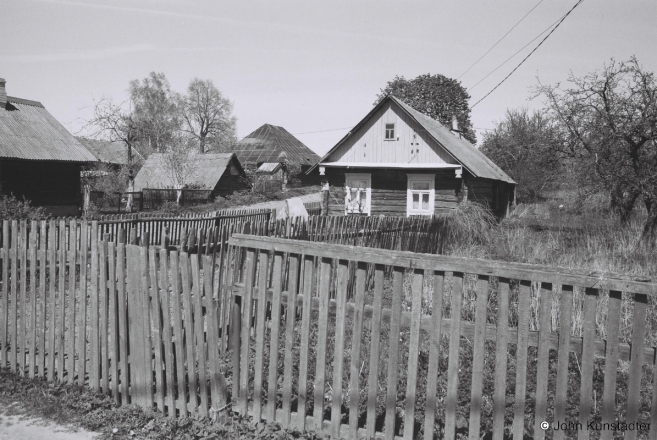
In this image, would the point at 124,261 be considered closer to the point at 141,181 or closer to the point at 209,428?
the point at 209,428

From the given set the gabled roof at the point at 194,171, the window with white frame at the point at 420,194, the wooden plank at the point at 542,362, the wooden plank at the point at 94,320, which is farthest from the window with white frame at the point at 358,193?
the wooden plank at the point at 542,362

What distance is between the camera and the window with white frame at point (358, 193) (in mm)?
21406

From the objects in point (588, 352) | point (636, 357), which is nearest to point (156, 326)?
Answer: point (588, 352)

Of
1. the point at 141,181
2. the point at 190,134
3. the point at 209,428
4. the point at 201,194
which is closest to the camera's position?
the point at 209,428

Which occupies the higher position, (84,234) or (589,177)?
(589,177)

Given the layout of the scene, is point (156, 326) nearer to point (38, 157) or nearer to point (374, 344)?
point (374, 344)

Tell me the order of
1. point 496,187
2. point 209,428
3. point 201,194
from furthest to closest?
point 201,194
point 496,187
point 209,428

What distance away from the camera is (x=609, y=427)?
240 centimetres

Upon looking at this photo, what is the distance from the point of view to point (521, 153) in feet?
120

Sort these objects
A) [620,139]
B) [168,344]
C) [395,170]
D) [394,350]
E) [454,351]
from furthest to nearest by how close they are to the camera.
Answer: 1. [395,170]
2. [620,139]
3. [168,344]
4. [394,350]
5. [454,351]

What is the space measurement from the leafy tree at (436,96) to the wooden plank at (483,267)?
53260 mm

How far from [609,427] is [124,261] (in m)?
3.43

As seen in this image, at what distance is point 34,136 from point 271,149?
2827 centimetres

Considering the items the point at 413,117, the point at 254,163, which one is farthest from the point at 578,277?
the point at 254,163
